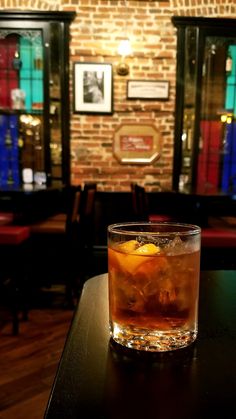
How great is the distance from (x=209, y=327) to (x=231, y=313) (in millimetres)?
88

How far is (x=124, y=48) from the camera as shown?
447 cm

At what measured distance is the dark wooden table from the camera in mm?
450

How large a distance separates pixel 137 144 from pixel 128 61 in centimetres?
95

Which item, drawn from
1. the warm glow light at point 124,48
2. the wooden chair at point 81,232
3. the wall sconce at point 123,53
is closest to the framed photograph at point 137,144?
the wall sconce at point 123,53

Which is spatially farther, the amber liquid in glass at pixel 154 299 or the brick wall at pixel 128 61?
the brick wall at pixel 128 61

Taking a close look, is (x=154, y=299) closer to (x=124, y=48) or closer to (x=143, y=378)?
(x=143, y=378)

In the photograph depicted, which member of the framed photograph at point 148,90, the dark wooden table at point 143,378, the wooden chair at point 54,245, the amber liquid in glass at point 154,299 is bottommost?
the wooden chair at point 54,245

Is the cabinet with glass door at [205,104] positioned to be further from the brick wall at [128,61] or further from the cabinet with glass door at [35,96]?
the cabinet with glass door at [35,96]

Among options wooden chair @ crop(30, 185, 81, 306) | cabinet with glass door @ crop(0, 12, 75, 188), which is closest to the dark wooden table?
wooden chair @ crop(30, 185, 81, 306)

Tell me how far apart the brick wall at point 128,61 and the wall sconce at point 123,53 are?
60mm

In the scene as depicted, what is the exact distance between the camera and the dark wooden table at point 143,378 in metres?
0.45

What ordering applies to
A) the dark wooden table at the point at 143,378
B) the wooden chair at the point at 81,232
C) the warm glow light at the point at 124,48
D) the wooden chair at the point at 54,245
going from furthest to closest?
the warm glow light at the point at 124,48 < the wooden chair at the point at 81,232 < the wooden chair at the point at 54,245 < the dark wooden table at the point at 143,378

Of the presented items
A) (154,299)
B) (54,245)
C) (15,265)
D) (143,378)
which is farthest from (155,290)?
(54,245)

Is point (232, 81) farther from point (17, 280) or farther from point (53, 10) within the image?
point (17, 280)
